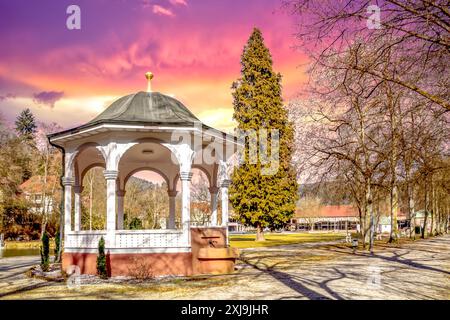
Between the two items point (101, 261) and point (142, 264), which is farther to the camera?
point (142, 264)

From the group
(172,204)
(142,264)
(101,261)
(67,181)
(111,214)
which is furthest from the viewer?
(172,204)

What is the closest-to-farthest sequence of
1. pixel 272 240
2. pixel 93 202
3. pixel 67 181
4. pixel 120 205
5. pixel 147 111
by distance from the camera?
1. pixel 147 111
2. pixel 67 181
3. pixel 120 205
4. pixel 272 240
5. pixel 93 202

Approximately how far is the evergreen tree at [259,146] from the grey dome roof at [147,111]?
82.7ft

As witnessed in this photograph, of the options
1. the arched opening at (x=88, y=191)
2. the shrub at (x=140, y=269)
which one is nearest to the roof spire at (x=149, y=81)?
the arched opening at (x=88, y=191)

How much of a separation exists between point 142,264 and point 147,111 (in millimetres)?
5679

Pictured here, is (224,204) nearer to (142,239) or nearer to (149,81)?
(142,239)

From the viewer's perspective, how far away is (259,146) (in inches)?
1821

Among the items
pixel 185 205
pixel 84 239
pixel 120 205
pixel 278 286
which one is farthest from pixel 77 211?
pixel 278 286

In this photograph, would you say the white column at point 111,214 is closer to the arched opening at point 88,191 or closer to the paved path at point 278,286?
the arched opening at point 88,191

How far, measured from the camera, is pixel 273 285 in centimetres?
1309

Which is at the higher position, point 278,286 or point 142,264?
point 142,264
